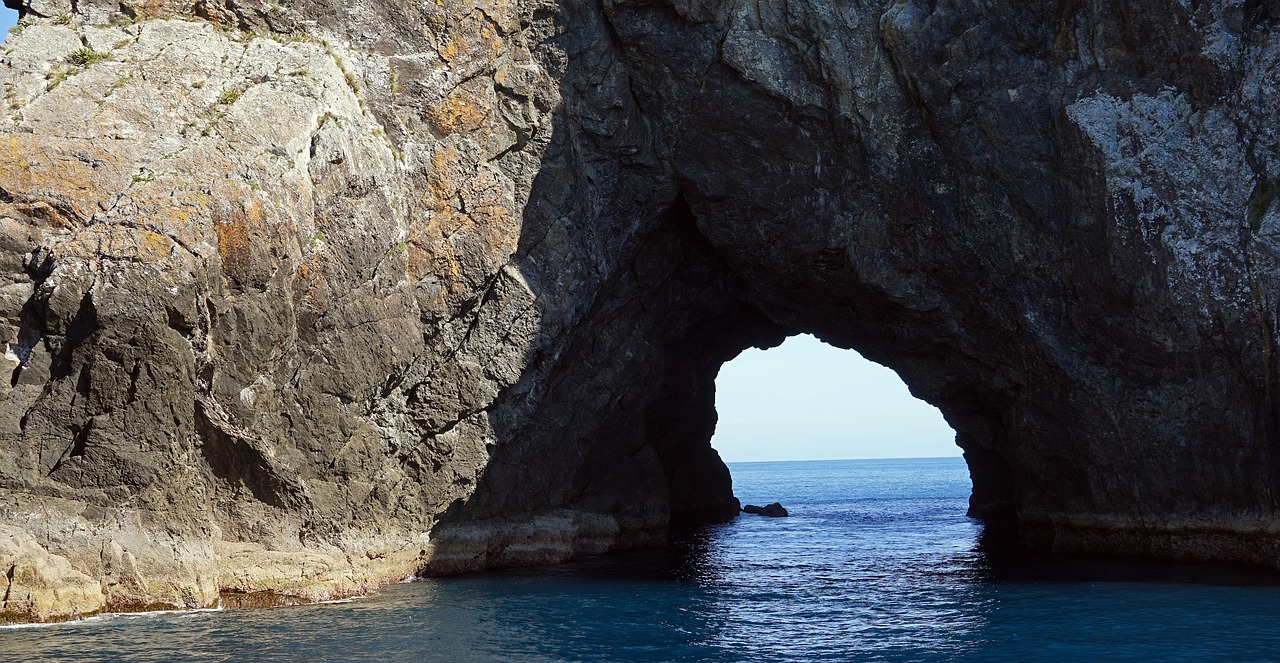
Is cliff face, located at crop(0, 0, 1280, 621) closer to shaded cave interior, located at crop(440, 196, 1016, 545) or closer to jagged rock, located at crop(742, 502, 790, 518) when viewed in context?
shaded cave interior, located at crop(440, 196, 1016, 545)

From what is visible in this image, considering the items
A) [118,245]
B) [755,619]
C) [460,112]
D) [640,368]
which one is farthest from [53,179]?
[640,368]

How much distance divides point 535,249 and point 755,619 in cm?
1114

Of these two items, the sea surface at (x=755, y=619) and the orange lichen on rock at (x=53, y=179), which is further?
the orange lichen on rock at (x=53, y=179)

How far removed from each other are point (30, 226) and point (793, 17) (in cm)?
1791

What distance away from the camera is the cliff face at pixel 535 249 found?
67.0ft

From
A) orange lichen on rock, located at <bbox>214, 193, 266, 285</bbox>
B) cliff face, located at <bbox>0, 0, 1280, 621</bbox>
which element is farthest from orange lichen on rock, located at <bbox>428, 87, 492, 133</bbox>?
orange lichen on rock, located at <bbox>214, 193, 266, 285</bbox>

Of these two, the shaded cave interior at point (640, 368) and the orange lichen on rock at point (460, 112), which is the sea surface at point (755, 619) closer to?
the shaded cave interior at point (640, 368)

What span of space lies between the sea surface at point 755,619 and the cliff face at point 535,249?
6.41 ft

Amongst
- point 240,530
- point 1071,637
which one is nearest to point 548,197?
point 240,530

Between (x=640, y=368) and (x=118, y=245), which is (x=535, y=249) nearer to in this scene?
(x=640, y=368)

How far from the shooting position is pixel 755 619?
21219 millimetres

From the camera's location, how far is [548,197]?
27.3 meters

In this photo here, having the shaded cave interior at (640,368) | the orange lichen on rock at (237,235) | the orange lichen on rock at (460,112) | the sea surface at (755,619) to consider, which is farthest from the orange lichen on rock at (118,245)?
the shaded cave interior at (640,368)

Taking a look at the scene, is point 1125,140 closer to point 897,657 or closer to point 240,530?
point 897,657
